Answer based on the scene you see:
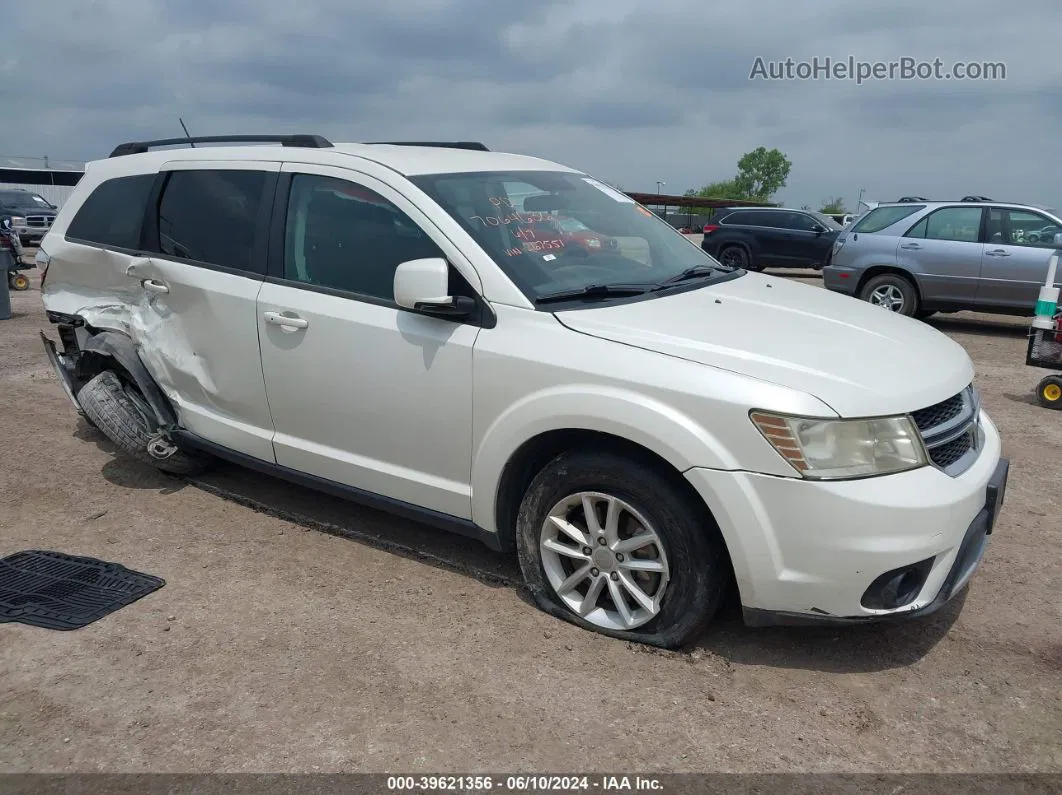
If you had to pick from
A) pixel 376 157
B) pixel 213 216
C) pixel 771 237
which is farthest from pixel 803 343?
pixel 771 237

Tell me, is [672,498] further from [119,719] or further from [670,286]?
[119,719]

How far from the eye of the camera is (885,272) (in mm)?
11469

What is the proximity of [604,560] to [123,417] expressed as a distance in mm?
2970

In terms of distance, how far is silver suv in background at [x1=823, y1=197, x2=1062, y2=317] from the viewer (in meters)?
10.7

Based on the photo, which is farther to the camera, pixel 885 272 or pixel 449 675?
pixel 885 272

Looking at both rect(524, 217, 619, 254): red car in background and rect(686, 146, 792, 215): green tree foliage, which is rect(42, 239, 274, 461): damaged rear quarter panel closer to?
rect(524, 217, 619, 254): red car in background

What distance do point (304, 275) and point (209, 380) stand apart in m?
0.88

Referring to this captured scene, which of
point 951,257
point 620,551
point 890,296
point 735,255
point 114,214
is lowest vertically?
point 735,255

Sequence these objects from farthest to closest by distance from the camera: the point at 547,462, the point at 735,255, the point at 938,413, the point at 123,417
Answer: the point at 735,255, the point at 123,417, the point at 547,462, the point at 938,413

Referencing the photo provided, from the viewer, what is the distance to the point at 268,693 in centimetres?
311

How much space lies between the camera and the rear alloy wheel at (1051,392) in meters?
7.05

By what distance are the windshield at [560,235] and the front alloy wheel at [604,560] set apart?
87cm

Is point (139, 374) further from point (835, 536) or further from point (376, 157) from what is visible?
point (835, 536)

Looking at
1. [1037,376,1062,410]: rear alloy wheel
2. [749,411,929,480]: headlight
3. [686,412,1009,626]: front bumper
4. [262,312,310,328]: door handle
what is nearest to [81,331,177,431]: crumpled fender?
[262,312,310,328]: door handle
